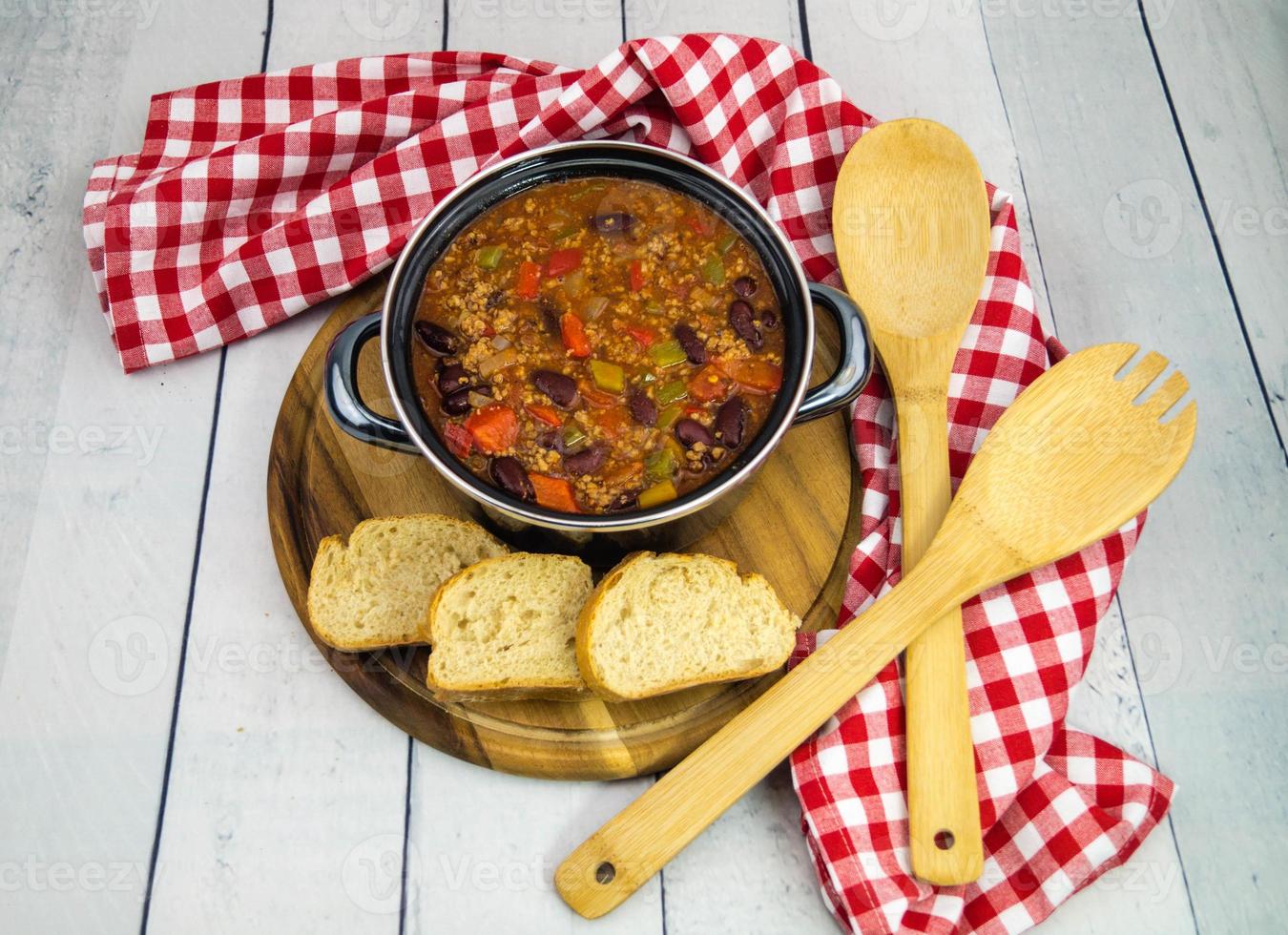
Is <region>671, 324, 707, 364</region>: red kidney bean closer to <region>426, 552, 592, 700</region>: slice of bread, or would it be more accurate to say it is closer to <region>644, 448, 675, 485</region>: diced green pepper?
<region>644, 448, 675, 485</region>: diced green pepper

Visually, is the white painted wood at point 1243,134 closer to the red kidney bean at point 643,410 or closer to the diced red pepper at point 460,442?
the red kidney bean at point 643,410

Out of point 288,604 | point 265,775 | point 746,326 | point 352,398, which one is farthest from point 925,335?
point 265,775

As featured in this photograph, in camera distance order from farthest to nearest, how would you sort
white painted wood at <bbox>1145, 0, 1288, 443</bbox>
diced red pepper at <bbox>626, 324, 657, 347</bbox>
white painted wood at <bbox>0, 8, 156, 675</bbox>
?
white painted wood at <bbox>1145, 0, 1288, 443</bbox> < white painted wood at <bbox>0, 8, 156, 675</bbox> < diced red pepper at <bbox>626, 324, 657, 347</bbox>

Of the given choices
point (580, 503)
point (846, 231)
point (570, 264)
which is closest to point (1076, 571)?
point (846, 231)

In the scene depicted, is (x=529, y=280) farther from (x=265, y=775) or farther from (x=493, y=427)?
(x=265, y=775)

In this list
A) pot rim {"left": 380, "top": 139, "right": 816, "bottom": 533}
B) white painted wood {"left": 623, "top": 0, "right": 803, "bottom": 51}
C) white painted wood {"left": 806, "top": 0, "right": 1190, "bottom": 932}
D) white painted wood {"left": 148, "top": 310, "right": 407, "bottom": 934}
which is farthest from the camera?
white painted wood {"left": 623, "top": 0, "right": 803, "bottom": 51}

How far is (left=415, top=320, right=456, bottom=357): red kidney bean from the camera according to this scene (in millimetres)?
2611

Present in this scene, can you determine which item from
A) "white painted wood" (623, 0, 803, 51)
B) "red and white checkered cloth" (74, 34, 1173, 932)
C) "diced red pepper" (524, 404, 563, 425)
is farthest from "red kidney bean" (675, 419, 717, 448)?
"white painted wood" (623, 0, 803, 51)

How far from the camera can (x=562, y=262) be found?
272 cm

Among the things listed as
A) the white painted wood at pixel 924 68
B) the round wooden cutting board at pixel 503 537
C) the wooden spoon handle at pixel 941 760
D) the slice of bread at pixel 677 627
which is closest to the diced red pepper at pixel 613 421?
the slice of bread at pixel 677 627

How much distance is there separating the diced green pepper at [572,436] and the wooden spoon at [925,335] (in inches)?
31.6

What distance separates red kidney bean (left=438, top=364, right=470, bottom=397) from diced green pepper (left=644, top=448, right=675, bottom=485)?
453mm

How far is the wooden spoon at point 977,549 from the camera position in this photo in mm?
2547

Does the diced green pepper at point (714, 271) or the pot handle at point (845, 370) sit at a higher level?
the diced green pepper at point (714, 271)
